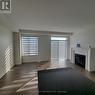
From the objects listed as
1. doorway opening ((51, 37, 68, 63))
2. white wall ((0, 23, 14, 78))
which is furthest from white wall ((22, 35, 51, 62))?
white wall ((0, 23, 14, 78))

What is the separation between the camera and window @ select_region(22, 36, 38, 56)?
7.44m

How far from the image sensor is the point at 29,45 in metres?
7.55

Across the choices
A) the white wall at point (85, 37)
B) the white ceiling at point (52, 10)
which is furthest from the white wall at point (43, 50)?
the white ceiling at point (52, 10)

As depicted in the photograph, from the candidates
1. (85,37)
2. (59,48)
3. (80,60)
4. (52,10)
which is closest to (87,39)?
(85,37)

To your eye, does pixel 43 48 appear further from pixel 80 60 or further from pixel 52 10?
pixel 52 10

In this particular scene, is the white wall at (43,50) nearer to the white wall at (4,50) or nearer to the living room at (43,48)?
the living room at (43,48)

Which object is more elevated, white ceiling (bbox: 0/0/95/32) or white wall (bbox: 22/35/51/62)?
white ceiling (bbox: 0/0/95/32)

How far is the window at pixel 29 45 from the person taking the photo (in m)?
7.44

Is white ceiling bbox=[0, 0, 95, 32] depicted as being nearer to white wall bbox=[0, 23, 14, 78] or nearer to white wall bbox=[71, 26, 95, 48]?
white wall bbox=[0, 23, 14, 78]

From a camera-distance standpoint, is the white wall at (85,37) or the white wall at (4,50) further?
the white wall at (85,37)

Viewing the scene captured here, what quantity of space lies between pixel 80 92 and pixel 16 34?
19.5 ft

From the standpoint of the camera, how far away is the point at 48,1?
82.3 inches

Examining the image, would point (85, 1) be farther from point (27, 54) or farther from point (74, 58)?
point (27, 54)

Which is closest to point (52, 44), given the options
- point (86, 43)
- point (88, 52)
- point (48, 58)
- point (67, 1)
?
point (48, 58)
